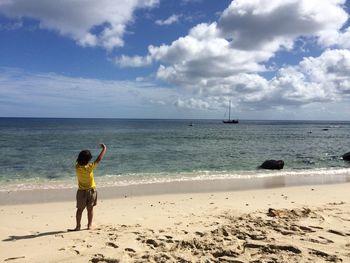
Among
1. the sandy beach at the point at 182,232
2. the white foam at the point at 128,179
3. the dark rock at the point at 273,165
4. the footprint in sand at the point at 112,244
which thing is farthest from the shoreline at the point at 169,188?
the footprint in sand at the point at 112,244

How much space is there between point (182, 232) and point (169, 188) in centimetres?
663

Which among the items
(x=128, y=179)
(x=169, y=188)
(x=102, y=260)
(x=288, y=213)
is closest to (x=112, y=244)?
(x=102, y=260)

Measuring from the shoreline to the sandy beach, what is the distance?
770 millimetres

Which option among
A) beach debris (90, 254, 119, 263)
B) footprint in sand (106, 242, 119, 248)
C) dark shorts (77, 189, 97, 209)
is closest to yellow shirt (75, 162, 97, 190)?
dark shorts (77, 189, 97, 209)

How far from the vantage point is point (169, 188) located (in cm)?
1356

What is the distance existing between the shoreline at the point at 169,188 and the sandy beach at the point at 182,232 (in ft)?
2.52

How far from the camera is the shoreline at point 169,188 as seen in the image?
1176cm

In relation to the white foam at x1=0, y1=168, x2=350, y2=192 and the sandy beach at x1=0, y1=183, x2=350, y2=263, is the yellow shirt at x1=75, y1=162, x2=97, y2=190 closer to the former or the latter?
the sandy beach at x1=0, y1=183, x2=350, y2=263

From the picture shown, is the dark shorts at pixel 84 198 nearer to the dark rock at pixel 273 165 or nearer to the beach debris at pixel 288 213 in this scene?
the beach debris at pixel 288 213

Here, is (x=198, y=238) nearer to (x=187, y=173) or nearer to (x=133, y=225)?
(x=133, y=225)

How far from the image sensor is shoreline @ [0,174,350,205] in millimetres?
11758

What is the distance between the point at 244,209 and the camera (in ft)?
31.1

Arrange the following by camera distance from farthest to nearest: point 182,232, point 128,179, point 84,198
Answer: point 128,179, point 84,198, point 182,232

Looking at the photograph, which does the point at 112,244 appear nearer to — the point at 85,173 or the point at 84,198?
the point at 84,198
